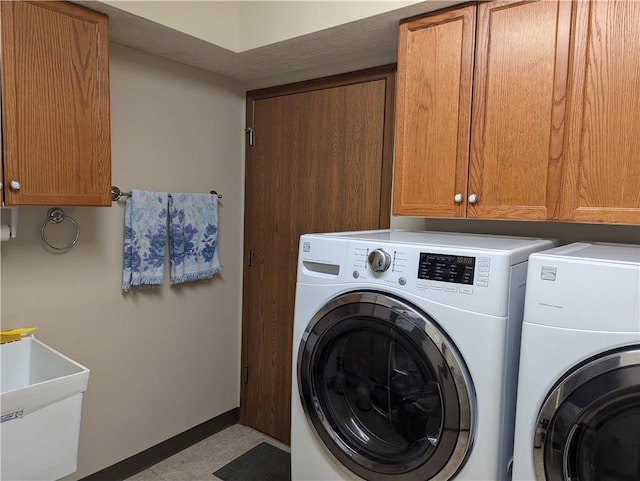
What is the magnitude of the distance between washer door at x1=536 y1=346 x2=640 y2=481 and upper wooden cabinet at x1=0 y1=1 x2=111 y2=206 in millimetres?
1699

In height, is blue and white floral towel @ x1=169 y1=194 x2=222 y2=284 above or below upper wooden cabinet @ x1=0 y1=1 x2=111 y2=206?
below

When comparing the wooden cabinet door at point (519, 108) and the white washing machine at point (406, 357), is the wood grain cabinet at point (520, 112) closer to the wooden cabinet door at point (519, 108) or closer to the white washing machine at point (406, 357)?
the wooden cabinet door at point (519, 108)

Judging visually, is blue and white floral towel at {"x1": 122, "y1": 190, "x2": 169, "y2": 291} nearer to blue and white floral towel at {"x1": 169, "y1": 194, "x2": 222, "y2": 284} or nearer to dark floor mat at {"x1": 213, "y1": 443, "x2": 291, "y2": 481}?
blue and white floral towel at {"x1": 169, "y1": 194, "x2": 222, "y2": 284}

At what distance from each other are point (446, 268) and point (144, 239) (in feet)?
5.09

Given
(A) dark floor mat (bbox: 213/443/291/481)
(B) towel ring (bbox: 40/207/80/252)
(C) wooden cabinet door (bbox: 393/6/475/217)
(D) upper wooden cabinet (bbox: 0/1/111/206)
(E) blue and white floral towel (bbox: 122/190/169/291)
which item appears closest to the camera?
(D) upper wooden cabinet (bbox: 0/1/111/206)

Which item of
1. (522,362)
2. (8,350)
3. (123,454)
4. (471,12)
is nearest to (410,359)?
(522,362)

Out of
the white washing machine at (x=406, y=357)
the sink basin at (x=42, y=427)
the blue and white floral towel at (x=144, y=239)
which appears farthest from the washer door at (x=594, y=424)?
the blue and white floral towel at (x=144, y=239)

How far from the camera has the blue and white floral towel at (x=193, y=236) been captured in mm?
2365

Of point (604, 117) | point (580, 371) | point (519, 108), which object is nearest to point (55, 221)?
point (519, 108)

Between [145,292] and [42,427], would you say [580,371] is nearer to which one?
[42,427]

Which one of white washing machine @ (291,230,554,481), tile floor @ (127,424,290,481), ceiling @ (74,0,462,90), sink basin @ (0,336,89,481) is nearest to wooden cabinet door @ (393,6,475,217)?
ceiling @ (74,0,462,90)

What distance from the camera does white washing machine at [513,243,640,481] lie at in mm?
1025

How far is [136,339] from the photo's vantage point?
7.54ft

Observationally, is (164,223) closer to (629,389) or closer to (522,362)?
(522,362)
